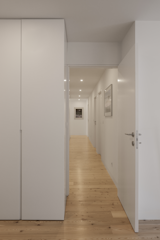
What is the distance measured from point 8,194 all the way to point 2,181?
0.60ft

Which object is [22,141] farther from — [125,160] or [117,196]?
[117,196]

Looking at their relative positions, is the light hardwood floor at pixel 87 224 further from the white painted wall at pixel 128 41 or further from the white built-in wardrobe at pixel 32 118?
the white painted wall at pixel 128 41

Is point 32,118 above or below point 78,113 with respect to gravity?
below

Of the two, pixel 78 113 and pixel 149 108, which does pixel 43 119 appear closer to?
pixel 149 108

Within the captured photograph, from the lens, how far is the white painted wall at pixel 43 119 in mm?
2146

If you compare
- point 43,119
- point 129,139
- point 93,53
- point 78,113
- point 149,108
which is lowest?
point 129,139

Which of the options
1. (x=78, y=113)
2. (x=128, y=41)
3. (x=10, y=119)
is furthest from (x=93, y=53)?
(x=78, y=113)

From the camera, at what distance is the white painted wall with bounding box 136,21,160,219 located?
219 cm

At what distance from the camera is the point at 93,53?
2.85 meters

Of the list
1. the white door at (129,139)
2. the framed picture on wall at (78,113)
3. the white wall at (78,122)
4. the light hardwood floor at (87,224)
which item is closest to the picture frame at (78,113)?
the framed picture on wall at (78,113)

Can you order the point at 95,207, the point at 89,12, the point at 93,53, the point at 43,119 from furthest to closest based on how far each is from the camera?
1. the point at 93,53
2. the point at 95,207
3. the point at 43,119
4. the point at 89,12

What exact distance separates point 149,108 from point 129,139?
0.49 metres

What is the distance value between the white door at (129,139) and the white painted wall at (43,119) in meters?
0.84

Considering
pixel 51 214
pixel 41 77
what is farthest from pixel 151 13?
pixel 51 214
